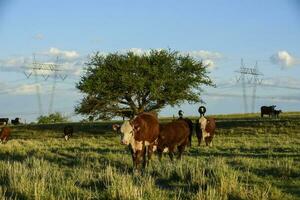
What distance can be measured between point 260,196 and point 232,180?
4.30 ft

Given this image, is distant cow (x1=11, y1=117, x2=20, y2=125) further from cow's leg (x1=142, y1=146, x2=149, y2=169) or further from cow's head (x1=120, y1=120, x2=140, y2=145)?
cow's head (x1=120, y1=120, x2=140, y2=145)

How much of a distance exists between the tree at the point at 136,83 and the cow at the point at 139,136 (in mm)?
32368

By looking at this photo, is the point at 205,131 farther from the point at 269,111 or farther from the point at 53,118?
the point at 53,118

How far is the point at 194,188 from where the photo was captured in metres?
11.9

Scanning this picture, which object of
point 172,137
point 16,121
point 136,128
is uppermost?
point 16,121

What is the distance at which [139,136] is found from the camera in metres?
16.9

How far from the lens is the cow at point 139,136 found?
1631 centimetres

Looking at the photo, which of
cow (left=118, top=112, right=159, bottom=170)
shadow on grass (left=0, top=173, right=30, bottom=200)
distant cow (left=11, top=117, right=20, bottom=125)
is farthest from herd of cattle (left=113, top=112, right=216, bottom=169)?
distant cow (left=11, top=117, right=20, bottom=125)

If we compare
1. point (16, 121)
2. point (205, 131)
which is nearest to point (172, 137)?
point (205, 131)

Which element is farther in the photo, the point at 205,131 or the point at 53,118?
the point at 53,118

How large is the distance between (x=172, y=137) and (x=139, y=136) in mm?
3465

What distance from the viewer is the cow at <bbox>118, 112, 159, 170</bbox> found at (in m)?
16.3

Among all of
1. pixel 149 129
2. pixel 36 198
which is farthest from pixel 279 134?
pixel 36 198

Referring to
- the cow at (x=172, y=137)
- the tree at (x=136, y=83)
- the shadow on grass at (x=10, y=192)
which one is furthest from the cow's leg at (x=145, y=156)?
the tree at (x=136, y=83)
